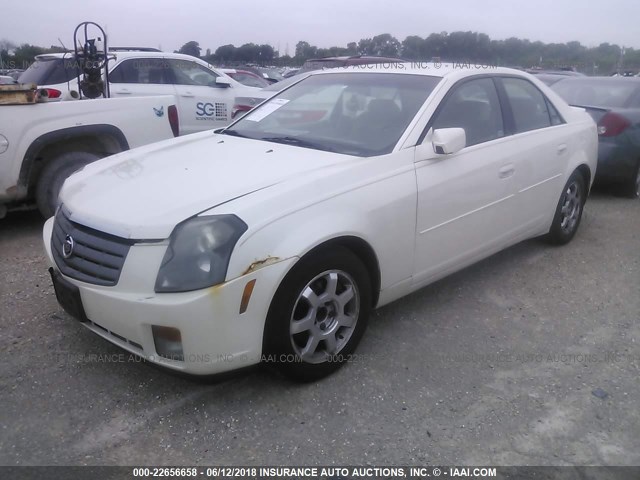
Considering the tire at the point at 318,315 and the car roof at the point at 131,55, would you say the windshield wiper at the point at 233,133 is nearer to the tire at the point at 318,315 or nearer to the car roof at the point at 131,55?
the tire at the point at 318,315

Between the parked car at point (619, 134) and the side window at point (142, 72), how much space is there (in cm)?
552

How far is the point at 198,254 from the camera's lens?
2.49 m

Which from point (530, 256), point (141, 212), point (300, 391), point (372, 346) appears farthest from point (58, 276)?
point (530, 256)

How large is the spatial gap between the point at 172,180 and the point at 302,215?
2.56 feet

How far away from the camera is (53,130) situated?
4.95 m

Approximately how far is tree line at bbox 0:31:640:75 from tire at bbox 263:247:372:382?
4762 millimetres

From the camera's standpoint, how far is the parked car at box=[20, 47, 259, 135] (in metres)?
7.44

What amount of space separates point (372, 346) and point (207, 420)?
1097 mm

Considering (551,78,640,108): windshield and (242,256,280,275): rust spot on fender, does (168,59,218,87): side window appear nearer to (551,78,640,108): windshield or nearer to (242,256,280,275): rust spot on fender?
(551,78,640,108): windshield

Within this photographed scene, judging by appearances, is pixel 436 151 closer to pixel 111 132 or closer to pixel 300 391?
pixel 300 391

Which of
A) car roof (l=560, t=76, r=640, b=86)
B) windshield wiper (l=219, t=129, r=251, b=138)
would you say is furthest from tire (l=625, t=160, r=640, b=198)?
windshield wiper (l=219, t=129, r=251, b=138)

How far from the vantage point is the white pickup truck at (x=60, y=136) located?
15.7ft

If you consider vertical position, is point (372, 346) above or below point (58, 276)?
below

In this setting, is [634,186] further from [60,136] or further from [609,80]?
[60,136]
